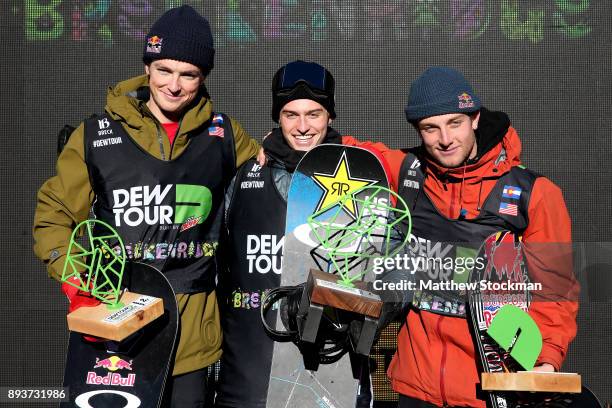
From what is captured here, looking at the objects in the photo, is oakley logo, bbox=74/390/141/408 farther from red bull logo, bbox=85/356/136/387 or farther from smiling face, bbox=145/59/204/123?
smiling face, bbox=145/59/204/123

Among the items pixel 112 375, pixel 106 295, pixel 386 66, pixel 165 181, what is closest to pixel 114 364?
pixel 112 375

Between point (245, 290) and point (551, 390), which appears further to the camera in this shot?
point (245, 290)

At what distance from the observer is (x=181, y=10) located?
2.89 meters

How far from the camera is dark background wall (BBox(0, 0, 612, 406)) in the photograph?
12.6 feet

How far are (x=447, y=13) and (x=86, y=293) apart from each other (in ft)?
6.78

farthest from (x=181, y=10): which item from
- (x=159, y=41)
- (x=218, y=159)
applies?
(x=218, y=159)

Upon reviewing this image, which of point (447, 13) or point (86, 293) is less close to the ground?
point (447, 13)

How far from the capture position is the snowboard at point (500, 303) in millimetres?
2377

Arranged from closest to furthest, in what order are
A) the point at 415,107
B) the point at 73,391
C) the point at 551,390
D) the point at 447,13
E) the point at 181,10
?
the point at 551,390
the point at 415,107
the point at 73,391
the point at 181,10
the point at 447,13

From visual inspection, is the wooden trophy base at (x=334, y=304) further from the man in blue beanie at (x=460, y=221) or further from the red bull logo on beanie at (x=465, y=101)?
the red bull logo on beanie at (x=465, y=101)

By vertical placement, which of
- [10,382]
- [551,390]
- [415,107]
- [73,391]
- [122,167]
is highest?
[415,107]

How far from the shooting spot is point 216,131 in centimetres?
288

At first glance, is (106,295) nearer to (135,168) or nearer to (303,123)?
(135,168)

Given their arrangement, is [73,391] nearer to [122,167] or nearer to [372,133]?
[122,167]
